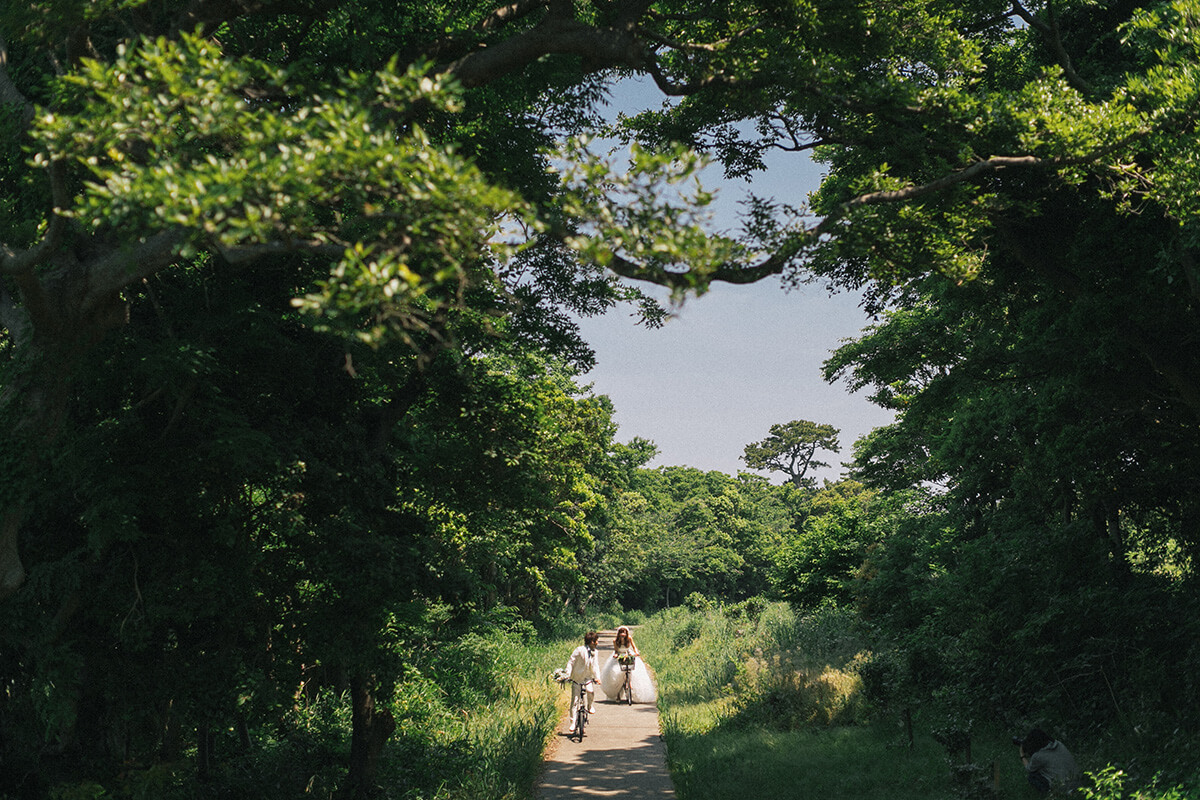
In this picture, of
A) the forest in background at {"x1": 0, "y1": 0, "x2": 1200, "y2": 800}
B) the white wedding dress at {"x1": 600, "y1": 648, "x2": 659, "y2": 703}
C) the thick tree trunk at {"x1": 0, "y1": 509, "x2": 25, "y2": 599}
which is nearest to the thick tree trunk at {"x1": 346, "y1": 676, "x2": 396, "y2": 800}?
the forest in background at {"x1": 0, "y1": 0, "x2": 1200, "y2": 800}

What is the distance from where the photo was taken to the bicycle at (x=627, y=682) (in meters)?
18.3

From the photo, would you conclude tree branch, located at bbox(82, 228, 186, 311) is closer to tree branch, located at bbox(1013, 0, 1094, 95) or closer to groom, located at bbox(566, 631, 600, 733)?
tree branch, located at bbox(1013, 0, 1094, 95)

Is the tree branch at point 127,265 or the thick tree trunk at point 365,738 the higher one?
the tree branch at point 127,265

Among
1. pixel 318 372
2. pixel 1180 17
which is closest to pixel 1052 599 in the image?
pixel 1180 17

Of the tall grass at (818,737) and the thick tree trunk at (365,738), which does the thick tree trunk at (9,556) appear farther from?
the tall grass at (818,737)

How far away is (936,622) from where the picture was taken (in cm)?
1544

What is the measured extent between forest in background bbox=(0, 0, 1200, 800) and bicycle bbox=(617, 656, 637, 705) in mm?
4143

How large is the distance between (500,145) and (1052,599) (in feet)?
33.0

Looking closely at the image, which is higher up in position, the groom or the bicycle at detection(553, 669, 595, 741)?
the groom

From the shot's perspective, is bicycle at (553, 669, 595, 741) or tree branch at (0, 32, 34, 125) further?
bicycle at (553, 669, 595, 741)

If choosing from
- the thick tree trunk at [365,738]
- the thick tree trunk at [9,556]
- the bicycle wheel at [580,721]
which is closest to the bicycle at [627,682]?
the bicycle wheel at [580,721]

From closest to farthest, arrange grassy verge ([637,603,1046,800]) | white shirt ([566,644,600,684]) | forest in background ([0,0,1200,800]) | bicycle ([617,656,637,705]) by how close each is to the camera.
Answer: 1. forest in background ([0,0,1200,800])
2. grassy verge ([637,603,1046,800])
3. white shirt ([566,644,600,684])
4. bicycle ([617,656,637,705])

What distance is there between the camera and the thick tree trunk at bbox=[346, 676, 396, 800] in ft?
31.3

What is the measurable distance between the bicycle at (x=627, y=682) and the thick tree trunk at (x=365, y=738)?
358 inches
